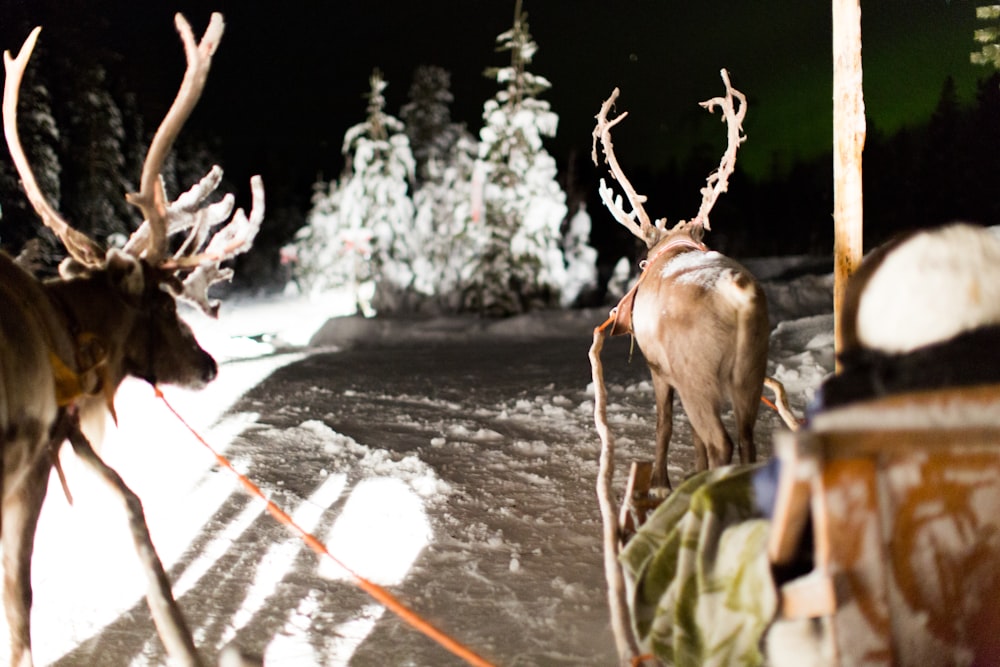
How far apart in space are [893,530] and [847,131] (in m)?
4.11

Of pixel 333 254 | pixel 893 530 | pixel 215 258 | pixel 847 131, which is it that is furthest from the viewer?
pixel 333 254

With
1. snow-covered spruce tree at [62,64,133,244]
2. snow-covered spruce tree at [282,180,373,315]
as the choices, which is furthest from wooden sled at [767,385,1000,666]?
snow-covered spruce tree at [62,64,133,244]

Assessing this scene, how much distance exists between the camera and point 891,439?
1.83 metres

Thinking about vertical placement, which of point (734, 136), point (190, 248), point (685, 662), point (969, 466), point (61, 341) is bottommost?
point (685, 662)

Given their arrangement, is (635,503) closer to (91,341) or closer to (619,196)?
(91,341)

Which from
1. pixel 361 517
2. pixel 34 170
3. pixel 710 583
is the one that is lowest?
pixel 361 517

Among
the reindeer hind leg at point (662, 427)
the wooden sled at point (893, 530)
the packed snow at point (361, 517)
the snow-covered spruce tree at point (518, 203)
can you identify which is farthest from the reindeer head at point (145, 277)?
the snow-covered spruce tree at point (518, 203)

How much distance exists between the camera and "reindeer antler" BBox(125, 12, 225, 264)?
11.5 feet

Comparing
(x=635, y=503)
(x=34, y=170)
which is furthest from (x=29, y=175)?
(x=34, y=170)

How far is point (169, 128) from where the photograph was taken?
3.72 meters

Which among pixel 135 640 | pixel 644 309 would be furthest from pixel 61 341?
pixel 644 309

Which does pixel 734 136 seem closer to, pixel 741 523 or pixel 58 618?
pixel 741 523

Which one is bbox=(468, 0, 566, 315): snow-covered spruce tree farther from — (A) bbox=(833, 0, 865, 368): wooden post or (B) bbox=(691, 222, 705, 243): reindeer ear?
(A) bbox=(833, 0, 865, 368): wooden post

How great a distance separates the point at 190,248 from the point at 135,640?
222 centimetres
